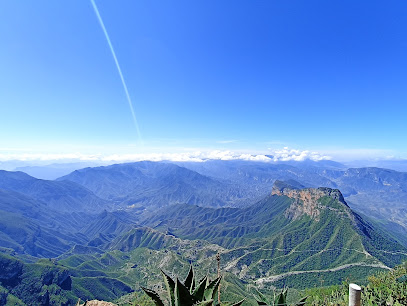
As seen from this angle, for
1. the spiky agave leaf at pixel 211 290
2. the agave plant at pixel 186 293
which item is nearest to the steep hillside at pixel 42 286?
the agave plant at pixel 186 293

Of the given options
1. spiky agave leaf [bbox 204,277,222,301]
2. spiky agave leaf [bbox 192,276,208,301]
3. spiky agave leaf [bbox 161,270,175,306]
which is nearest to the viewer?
spiky agave leaf [bbox 161,270,175,306]

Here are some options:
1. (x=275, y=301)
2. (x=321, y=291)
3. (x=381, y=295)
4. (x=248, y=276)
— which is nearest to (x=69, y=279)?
(x=248, y=276)

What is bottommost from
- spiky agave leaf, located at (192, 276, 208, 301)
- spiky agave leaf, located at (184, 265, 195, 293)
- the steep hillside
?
the steep hillside

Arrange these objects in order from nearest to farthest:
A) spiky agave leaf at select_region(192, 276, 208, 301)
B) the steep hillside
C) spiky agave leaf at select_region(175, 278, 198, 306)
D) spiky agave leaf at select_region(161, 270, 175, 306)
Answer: spiky agave leaf at select_region(175, 278, 198, 306) → spiky agave leaf at select_region(161, 270, 175, 306) → spiky agave leaf at select_region(192, 276, 208, 301) → the steep hillside

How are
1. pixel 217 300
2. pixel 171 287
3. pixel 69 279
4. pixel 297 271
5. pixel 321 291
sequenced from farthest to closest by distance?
1. pixel 297 271
2. pixel 69 279
3. pixel 321 291
4. pixel 217 300
5. pixel 171 287

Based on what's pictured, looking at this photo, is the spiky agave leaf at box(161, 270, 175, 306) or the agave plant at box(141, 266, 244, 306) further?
the spiky agave leaf at box(161, 270, 175, 306)

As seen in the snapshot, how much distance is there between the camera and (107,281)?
198 metres

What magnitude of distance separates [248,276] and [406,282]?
152973mm

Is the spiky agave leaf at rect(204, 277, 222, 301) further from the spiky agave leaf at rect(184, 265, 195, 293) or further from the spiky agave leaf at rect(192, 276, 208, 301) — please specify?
the spiky agave leaf at rect(184, 265, 195, 293)

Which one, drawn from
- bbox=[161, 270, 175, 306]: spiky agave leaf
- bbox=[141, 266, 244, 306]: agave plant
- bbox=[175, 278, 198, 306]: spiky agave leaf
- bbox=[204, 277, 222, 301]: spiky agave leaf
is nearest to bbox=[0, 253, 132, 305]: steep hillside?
bbox=[141, 266, 244, 306]: agave plant

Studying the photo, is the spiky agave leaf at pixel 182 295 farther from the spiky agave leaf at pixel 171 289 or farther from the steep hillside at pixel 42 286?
the steep hillside at pixel 42 286

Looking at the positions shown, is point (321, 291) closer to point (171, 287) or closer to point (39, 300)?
point (171, 287)

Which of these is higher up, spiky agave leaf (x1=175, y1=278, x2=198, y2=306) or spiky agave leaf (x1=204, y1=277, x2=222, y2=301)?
spiky agave leaf (x1=175, y1=278, x2=198, y2=306)

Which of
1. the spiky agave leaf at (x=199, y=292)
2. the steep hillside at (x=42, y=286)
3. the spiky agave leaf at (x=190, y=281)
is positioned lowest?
the steep hillside at (x=42, y=286)
